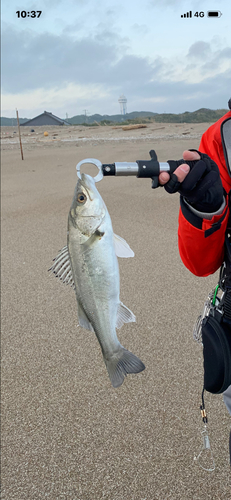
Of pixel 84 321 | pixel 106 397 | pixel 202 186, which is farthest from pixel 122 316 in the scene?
pixel 106 397

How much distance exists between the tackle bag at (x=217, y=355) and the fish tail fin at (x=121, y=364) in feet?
2.81

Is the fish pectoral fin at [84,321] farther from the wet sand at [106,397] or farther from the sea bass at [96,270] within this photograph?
the wet sand at [106,397]

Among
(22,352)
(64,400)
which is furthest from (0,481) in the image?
(22,352)

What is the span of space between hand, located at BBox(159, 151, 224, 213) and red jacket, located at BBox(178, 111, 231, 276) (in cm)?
14

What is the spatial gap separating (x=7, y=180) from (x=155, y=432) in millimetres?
9665

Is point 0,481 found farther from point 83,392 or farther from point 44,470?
point 83,392

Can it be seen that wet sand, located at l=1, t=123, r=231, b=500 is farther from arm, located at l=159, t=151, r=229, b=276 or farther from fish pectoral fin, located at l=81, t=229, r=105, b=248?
fish pectoral fin, located at l=81, t=229, r=105, b=248

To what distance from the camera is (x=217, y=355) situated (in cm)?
194

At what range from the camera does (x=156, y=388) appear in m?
2.88

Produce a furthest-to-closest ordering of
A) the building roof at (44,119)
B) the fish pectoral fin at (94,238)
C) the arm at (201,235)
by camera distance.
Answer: the building roof at (44,119) < the arm at (201,235) < the fish pectoral fin at (94,238)

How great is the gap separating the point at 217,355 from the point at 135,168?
4.05 feet

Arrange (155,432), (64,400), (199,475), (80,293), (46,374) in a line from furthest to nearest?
(46,374), (64,400), (155,432), (199,475), (80,293)

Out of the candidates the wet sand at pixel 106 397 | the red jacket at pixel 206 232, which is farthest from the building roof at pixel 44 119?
the red jacket at pixel 206 232

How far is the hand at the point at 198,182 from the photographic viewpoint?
4.41 feet
